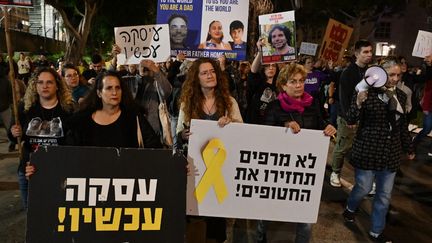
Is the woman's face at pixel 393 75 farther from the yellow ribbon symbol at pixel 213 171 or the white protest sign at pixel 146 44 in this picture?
the white protest sign at pixel 146 44

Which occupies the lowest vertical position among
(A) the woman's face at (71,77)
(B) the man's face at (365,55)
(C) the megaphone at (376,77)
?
(A) the woman's face at (71,77)

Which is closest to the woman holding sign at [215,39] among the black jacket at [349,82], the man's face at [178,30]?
the man's face at [178,30]

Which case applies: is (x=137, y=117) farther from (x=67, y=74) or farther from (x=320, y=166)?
(x=67, y=74)

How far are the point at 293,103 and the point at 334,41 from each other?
6315mm

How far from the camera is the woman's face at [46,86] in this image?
4008mm

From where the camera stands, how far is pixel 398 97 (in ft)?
14.2

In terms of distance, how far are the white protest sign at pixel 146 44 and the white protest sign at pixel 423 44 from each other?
3592 millimetres

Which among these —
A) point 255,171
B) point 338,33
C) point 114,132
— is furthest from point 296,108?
point 338,33

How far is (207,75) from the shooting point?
3.84m

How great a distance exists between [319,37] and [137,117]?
2422 inches

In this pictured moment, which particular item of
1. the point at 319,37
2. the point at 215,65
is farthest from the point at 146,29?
the point at 319,37

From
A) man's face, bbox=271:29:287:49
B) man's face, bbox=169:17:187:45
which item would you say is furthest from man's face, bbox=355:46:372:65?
man's face, bbox=169:17:187:45

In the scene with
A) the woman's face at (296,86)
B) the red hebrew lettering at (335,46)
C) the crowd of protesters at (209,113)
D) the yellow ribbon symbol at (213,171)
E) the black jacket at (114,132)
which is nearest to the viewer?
the black jacket at (114,132)

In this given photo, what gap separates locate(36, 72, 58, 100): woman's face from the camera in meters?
4.01
